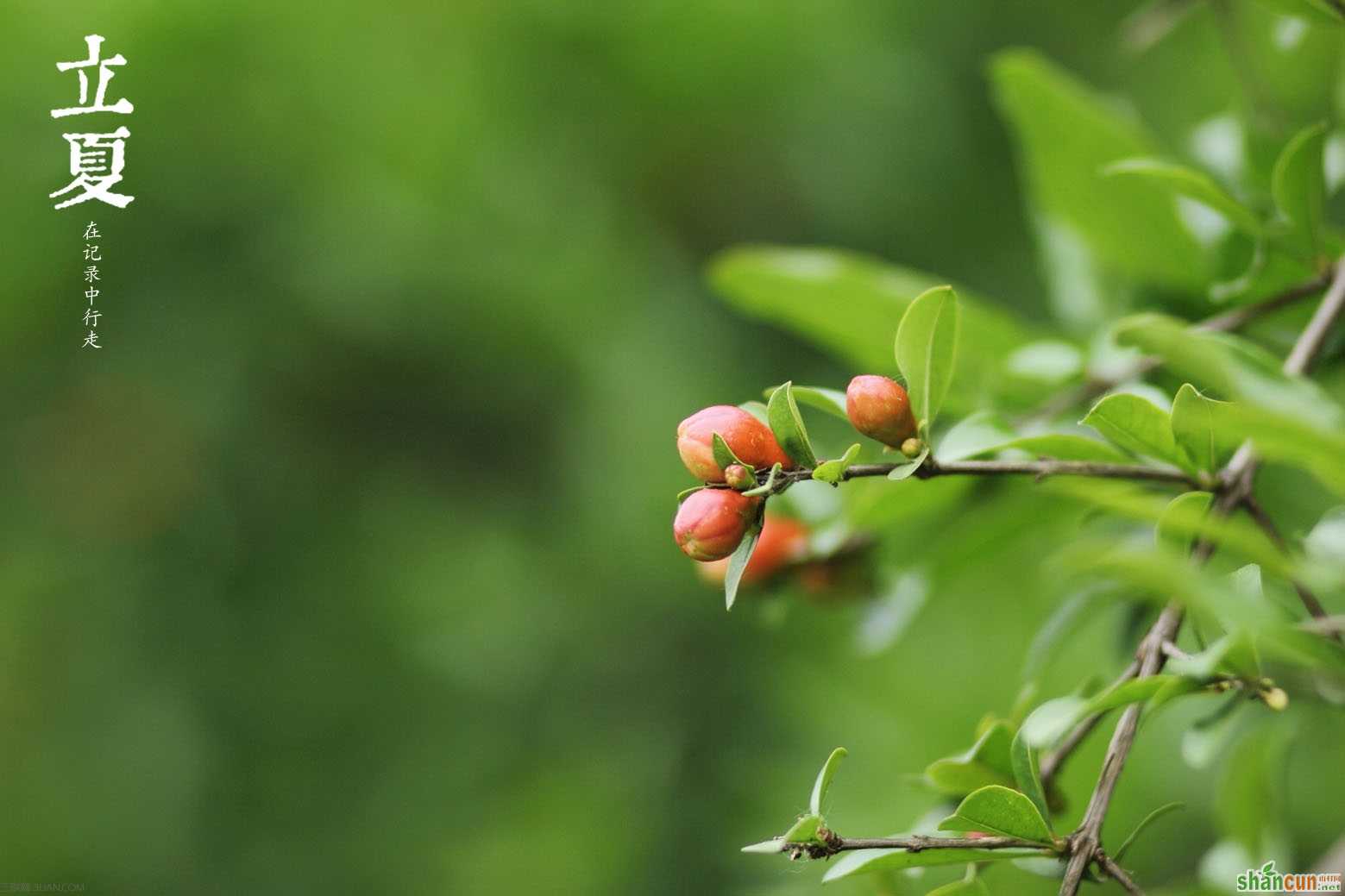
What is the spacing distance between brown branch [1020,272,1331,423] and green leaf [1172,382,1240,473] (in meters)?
0.15

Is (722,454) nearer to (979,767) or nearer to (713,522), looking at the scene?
(713,522)

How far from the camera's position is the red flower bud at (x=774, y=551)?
0.85 meters

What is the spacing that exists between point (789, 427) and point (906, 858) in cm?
18

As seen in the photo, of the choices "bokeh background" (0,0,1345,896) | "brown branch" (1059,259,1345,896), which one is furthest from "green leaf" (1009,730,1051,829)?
"bokeh background" (0,0,1345,896)

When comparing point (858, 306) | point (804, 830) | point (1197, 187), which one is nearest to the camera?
point (804, 830)

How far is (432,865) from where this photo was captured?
70.3 inches

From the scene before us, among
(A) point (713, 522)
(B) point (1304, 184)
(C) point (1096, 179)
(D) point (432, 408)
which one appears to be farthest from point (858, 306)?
(D) point (432, 408)

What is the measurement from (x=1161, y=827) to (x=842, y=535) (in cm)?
90

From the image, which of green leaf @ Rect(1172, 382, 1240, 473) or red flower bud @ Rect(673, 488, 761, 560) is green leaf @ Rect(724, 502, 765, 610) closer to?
red flower bud @ Rect(673, 488, 761, 560)

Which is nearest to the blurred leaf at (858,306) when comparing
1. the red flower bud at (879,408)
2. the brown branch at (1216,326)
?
the brown branch at (1216,326)

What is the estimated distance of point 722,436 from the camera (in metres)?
0.49

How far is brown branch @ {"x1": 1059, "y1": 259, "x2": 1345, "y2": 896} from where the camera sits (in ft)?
1.53

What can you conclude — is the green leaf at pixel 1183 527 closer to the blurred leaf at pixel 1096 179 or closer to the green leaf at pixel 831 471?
the green leaf at pixel 831 471

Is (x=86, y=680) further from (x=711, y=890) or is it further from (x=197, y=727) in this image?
(x=711, y=890)
